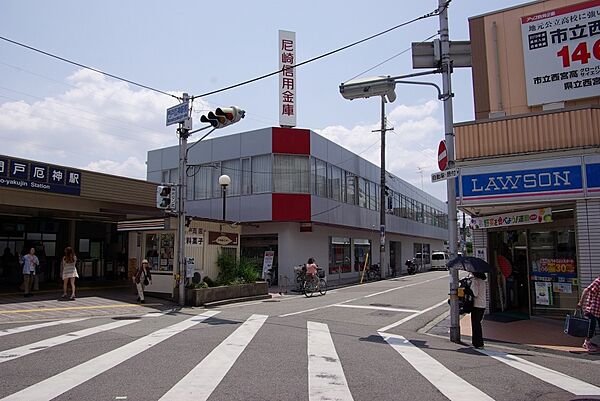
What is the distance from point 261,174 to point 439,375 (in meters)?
20.0

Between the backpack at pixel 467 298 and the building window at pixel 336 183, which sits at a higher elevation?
the building window at pixel 336 183

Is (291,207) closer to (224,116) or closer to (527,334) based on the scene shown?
(224,116)

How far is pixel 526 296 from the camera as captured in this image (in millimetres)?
15562

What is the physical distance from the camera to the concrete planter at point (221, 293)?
16.6 meters

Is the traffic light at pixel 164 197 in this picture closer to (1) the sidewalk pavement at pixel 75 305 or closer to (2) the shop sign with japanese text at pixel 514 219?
(1) the sidewalk pavement at pixel 75 305

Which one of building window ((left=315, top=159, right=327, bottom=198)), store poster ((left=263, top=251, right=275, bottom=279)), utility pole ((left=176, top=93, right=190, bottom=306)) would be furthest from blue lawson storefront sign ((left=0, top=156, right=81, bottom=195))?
building window ((left=315, top=159, right=327, bottom=198))

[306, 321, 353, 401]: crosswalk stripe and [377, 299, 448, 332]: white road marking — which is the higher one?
[306, 321, 353, 401]: crosswalk stripe

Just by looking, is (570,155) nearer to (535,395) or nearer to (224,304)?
(535,395)

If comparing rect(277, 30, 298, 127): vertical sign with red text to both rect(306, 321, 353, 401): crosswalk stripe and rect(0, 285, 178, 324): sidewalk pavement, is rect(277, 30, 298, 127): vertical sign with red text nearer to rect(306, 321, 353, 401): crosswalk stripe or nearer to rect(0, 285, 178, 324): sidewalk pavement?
rect(0, 285, 178, 324): sidewalk pavement

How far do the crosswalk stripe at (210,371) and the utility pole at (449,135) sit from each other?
4.53 m

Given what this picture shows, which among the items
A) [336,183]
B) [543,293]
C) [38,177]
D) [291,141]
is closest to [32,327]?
[38,177]

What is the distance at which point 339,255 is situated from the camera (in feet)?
105

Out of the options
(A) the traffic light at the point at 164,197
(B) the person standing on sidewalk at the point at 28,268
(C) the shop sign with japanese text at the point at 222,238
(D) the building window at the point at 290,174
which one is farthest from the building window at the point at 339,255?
(B) the person standing on sidewalk at the point at 28,268

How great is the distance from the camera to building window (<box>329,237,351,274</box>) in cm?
3088
